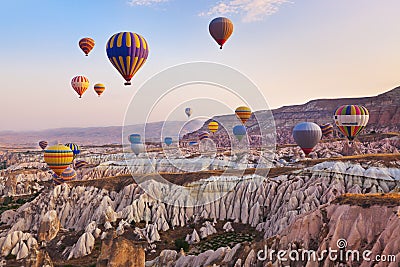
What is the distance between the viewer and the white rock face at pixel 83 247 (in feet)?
103

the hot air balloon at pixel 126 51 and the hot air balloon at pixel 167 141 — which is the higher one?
the hot air balloon at pixel 126 51

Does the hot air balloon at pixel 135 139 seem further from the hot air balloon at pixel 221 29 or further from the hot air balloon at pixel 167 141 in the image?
the hot air balloon at pixel 221 29

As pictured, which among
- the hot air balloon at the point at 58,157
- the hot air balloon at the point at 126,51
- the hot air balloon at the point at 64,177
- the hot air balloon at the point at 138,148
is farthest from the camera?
the hot air balloon at the point at 138,148

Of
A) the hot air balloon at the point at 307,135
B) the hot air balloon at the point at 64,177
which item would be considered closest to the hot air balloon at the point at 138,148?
the hot air balloon at the point at 64,177

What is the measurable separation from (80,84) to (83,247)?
3523 centimetres

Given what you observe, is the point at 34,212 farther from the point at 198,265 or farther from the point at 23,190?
the point at 23,190

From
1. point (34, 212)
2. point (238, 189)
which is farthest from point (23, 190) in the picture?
point (238, 189)

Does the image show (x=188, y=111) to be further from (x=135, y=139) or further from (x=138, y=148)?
(x=138, y=148)

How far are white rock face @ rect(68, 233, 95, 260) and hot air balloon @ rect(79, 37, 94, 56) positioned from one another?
114 ft

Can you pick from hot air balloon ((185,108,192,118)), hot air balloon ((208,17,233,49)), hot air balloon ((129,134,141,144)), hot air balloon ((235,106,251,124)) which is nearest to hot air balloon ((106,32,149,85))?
hot air balloon ((208,17,233,49))

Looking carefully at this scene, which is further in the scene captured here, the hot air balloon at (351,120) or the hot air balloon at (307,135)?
the hot air balloon at (351,120)

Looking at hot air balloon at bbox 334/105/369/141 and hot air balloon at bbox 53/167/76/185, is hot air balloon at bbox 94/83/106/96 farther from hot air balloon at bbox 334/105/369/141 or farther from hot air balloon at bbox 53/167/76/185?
hot air balloon at bbox 334/105/369/141

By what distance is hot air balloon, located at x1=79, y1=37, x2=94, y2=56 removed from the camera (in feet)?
183

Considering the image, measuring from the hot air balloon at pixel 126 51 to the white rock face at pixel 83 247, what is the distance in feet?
56.1
